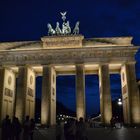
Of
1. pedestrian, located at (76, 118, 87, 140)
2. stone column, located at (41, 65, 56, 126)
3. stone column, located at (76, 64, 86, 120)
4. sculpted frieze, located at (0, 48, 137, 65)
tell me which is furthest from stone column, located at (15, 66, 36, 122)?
pedestrian, located at (76, 118, 87, 140)

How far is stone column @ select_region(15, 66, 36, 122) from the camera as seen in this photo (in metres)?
45.9

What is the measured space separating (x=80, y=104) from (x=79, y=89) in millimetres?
2806

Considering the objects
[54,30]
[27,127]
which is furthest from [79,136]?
[54,30]

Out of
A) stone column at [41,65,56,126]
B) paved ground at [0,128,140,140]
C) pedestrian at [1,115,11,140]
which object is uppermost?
stone column at [41,65,56,126]

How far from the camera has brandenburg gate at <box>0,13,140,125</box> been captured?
4538cm

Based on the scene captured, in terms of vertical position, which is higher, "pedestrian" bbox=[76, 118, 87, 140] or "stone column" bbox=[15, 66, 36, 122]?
"stone column" bbox=[15, 66, 36, 122]

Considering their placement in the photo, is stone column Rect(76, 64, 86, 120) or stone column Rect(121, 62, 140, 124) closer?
stone column Rect(121, 62, 140, 124)

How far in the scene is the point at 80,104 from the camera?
45156 millimetres

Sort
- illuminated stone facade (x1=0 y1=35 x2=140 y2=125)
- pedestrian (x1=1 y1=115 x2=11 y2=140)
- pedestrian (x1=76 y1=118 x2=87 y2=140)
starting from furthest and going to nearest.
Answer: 1. illuminated stone facade (x1=0 y1=35 x2=140 y2=125)
2. pedestrian (x1=1 y1=115 x2=11 y2=140)
3. pedestrian (x1=76 y1=118 x2=87 y2=140)

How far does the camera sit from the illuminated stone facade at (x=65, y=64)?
45.3 meters

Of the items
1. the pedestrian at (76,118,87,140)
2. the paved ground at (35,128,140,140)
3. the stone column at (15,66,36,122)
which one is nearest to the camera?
the pedestrian at (76,118,87,140)

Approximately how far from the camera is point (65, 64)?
47.8 m

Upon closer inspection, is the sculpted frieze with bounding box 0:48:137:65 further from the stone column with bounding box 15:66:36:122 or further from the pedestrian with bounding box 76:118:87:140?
A: the pedestrian with bounding box 76:118:87:140

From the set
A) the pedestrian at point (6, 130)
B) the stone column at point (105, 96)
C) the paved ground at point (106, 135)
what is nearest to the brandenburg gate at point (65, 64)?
the stone column at point (105, 96)
